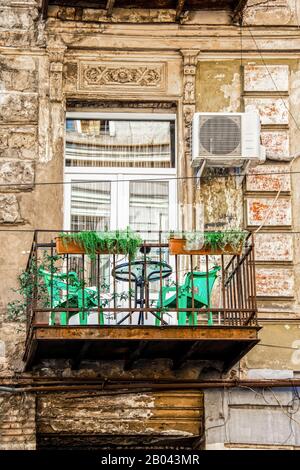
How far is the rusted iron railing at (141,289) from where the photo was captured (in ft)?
40.2

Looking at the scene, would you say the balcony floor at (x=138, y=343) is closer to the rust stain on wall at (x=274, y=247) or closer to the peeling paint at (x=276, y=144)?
the rust stain on wall at (x=274, y=247)

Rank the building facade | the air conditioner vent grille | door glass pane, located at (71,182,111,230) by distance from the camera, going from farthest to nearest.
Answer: door glass pane, located at (71,182,111,230) → the air conditioner vent grille → the building facade

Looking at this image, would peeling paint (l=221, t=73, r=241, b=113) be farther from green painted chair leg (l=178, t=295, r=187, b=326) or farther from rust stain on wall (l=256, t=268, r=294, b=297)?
green painted chair leg (l=178, t=295, r=187, b=326)

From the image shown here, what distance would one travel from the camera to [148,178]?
14.0m

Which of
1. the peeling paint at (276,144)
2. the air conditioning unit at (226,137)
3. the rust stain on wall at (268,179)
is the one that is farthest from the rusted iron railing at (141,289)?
the peeling paint at (276,144)

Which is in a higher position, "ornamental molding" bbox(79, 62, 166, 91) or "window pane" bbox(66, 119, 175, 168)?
"ornamental molding" bbox(79, 62, 166, 91)

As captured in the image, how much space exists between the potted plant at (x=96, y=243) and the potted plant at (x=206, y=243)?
379 millimetres

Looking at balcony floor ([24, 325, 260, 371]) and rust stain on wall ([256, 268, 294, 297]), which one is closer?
balcony floor ([24, 325, 260, 371])

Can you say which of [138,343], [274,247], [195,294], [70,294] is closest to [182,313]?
[195,294]

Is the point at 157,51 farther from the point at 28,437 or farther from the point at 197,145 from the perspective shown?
the point at 28,437

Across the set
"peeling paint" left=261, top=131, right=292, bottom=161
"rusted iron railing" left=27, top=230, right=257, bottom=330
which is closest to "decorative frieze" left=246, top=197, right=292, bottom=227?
"rusted iron railing" left=27, top=230, right=257, bottom=330

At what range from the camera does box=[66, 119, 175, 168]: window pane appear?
1412 cm
